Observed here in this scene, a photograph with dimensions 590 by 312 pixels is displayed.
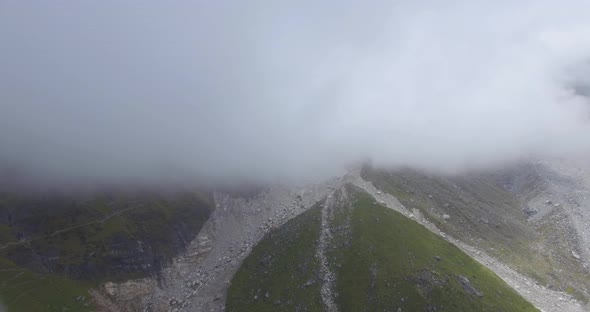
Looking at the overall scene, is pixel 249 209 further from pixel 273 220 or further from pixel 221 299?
pixel 221 299

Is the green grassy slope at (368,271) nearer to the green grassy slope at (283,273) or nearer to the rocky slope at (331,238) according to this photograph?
the green grassy slope at (283,273)

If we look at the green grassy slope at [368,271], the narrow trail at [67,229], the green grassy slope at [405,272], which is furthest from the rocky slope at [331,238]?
the narrow trail at [67,229]

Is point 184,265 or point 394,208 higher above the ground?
point 394,208

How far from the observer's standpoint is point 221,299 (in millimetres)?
155250

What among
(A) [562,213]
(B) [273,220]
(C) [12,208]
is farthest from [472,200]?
(C) [12,208]

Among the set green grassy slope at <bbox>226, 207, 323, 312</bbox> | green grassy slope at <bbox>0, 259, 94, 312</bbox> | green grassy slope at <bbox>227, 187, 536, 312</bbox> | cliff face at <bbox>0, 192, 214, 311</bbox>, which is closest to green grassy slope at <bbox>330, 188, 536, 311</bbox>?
green grassy slope at <bbox>227, 187, 536, 312</bbox>

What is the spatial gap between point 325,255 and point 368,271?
57.4 ft

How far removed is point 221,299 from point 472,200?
11681 centimetres

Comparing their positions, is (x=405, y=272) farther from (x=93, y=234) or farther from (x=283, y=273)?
(x=93, y=234)

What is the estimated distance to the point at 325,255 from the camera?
153125 mm

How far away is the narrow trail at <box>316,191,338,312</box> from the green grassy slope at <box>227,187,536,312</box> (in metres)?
1.77

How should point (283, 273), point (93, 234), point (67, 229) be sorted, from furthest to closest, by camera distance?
point (67, 229), point (93, 234), point (283, 273)

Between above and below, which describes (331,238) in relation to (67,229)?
above

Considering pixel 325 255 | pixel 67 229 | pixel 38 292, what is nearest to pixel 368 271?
pixel 325 255
